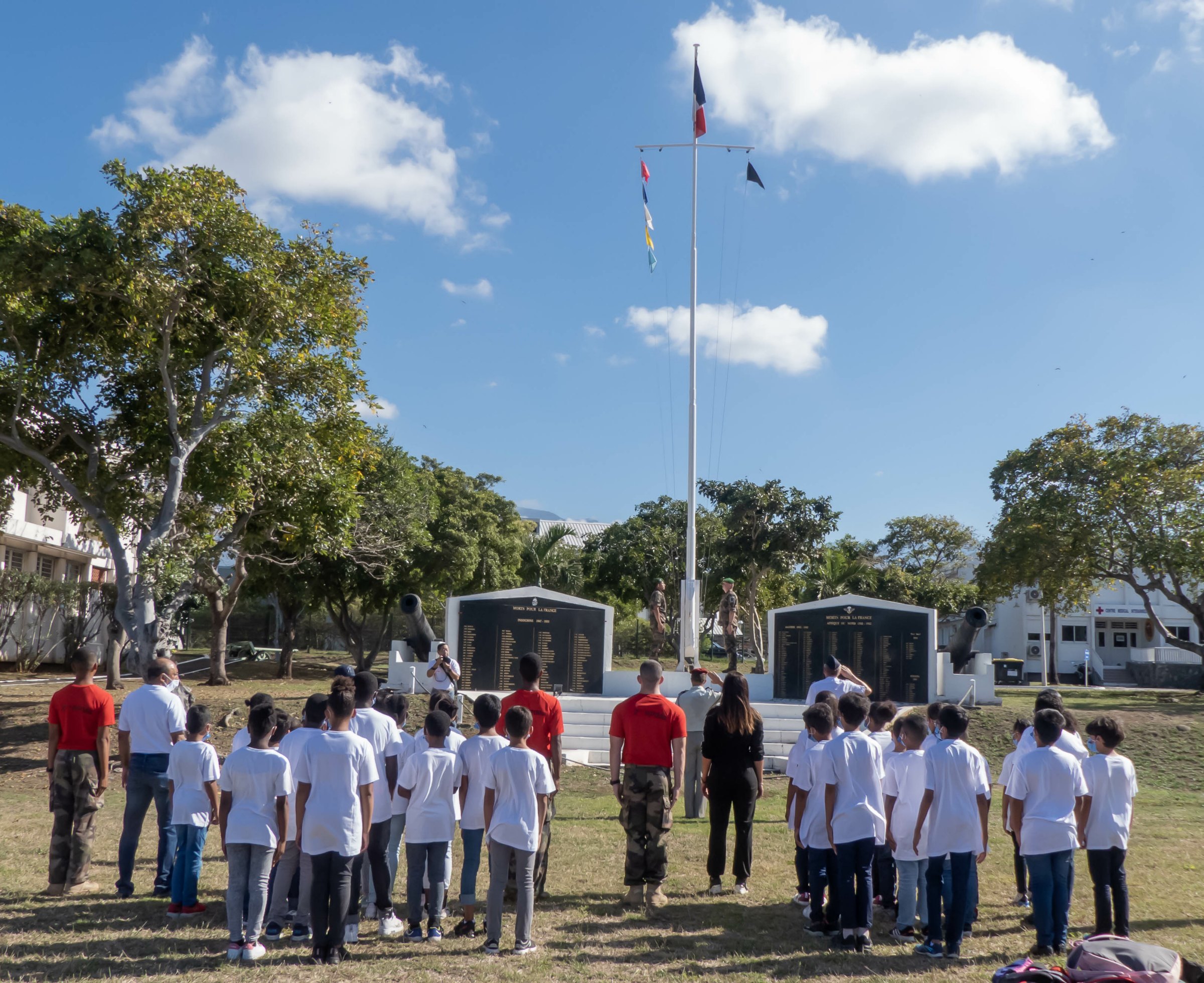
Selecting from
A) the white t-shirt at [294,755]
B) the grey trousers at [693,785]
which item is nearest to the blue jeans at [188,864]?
the white t-shirt at [294,755]

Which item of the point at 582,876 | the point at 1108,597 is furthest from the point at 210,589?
the point at 1108,597

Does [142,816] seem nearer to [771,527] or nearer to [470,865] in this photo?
[470,865]

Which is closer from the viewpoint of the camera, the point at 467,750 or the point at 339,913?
the point at 339,913

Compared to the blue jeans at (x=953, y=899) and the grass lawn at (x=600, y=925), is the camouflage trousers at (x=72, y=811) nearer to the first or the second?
the grass lawn at (x=600, y=925)

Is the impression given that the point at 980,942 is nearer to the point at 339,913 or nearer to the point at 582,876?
the point at 582,876

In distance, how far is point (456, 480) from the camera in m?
31.4

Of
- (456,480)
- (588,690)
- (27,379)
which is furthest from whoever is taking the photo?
(456,480)

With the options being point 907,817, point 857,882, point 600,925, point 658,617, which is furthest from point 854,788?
point 658,617

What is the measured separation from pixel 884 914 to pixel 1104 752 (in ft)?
6.09

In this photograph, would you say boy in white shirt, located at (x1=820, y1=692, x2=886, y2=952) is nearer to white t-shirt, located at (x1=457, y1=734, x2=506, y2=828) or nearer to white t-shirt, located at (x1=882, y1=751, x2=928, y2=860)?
white t-shirt, located at (x1=882, y1=751, x2=928, y2=860)

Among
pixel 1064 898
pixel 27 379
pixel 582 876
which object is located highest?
pixel 27 379

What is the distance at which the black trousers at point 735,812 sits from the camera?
674cm

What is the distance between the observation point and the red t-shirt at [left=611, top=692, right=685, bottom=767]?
6457 mm

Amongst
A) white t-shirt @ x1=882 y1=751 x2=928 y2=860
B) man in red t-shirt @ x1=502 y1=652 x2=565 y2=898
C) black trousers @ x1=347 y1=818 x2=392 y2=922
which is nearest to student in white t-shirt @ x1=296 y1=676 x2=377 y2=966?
black trousers @ x1=347 y1=818 x2=392 y2=922
